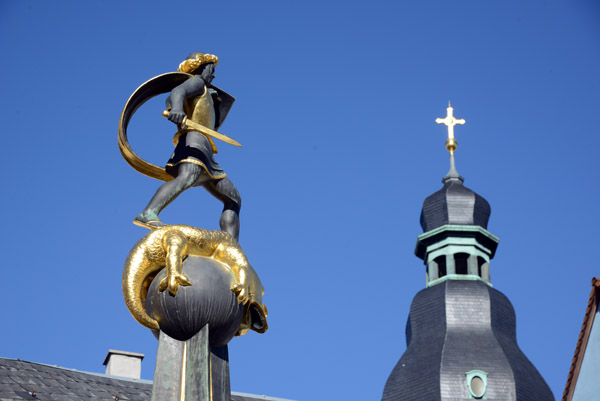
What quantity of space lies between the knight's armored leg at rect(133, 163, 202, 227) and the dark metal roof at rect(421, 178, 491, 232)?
5341cm

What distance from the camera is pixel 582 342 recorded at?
106ft

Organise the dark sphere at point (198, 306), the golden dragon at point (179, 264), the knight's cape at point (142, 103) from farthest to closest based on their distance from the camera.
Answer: the knight's cape at point (142, 103) < the golden dragon at point (179, 264) < the dark sphere at point (198, 306)

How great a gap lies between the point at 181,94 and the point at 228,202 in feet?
3.07

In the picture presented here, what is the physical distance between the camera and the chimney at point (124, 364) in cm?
2803

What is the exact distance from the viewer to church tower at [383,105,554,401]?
56.9 m

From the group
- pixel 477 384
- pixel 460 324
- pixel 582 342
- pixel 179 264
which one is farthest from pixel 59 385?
pixel 460 324

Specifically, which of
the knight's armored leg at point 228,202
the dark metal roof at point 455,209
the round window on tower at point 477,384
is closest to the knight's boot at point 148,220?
the knight's armored leg at point 228,202

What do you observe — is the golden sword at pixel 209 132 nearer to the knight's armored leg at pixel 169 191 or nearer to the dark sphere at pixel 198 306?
the knight's armored leg at pixel 169 191

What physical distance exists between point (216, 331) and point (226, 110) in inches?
87.0

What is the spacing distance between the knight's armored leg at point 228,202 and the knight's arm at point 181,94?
615mm

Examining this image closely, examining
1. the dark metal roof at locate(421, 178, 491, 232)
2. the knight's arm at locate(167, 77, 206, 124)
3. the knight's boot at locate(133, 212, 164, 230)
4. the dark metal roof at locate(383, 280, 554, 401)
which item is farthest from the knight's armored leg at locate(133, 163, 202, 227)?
the dark metal roof at locate(421, 178, 491, 232)

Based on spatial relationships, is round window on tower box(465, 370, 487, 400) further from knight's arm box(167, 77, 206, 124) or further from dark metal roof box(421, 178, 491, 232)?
knight's arm box(167, 77, 206, 124)

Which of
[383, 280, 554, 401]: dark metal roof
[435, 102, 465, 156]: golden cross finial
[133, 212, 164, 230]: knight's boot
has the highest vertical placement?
[435, 102, 465, 156]: golden cross finial

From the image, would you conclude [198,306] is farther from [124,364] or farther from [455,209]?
[455,209]
